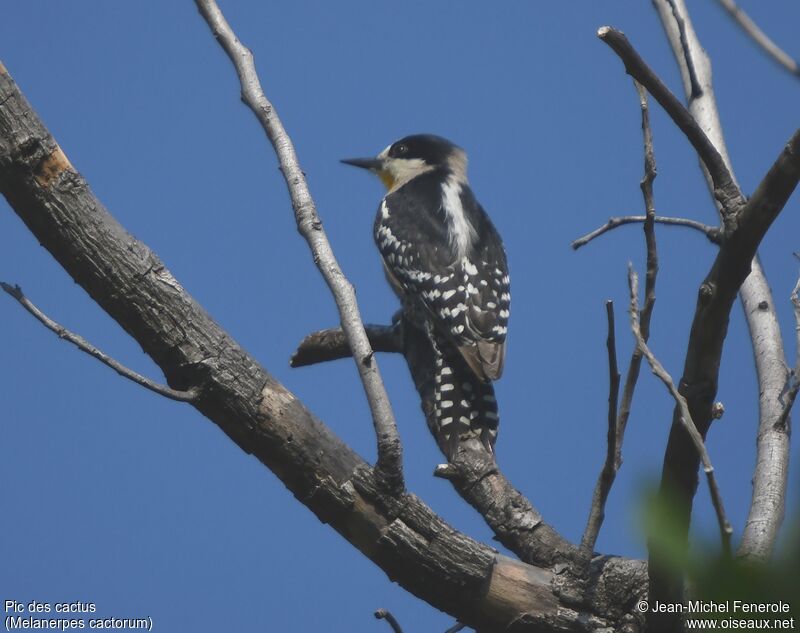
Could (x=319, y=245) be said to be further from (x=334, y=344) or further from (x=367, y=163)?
(x=367, y=163)

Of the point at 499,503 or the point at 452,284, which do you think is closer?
the point at 499,503

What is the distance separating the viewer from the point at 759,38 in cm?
138

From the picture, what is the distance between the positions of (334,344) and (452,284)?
762mm

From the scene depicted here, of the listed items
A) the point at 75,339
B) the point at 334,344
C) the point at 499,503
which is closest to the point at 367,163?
the point at 334,344

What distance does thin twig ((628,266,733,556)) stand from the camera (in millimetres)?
1513

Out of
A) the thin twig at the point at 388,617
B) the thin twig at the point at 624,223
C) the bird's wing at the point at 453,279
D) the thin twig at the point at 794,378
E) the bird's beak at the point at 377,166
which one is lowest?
the thin twig at the point at 388,617

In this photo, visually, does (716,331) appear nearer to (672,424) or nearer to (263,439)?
(672,424)

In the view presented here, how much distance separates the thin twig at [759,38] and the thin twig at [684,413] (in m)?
0.61

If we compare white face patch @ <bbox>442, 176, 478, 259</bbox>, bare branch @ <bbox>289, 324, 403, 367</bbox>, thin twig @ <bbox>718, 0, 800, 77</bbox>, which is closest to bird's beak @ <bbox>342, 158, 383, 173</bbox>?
white face patch @ <bbox>442, 176, 478, 259</bbox>

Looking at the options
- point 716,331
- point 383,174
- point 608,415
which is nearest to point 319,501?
point 608,415

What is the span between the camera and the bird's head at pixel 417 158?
24.9 ft

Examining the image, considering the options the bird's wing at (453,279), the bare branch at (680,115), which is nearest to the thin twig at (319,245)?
the bare branch at (680,115)

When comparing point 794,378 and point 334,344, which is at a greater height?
point 334,344

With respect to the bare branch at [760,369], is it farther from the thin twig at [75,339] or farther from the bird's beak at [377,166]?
the bird's beak at [377,166]
